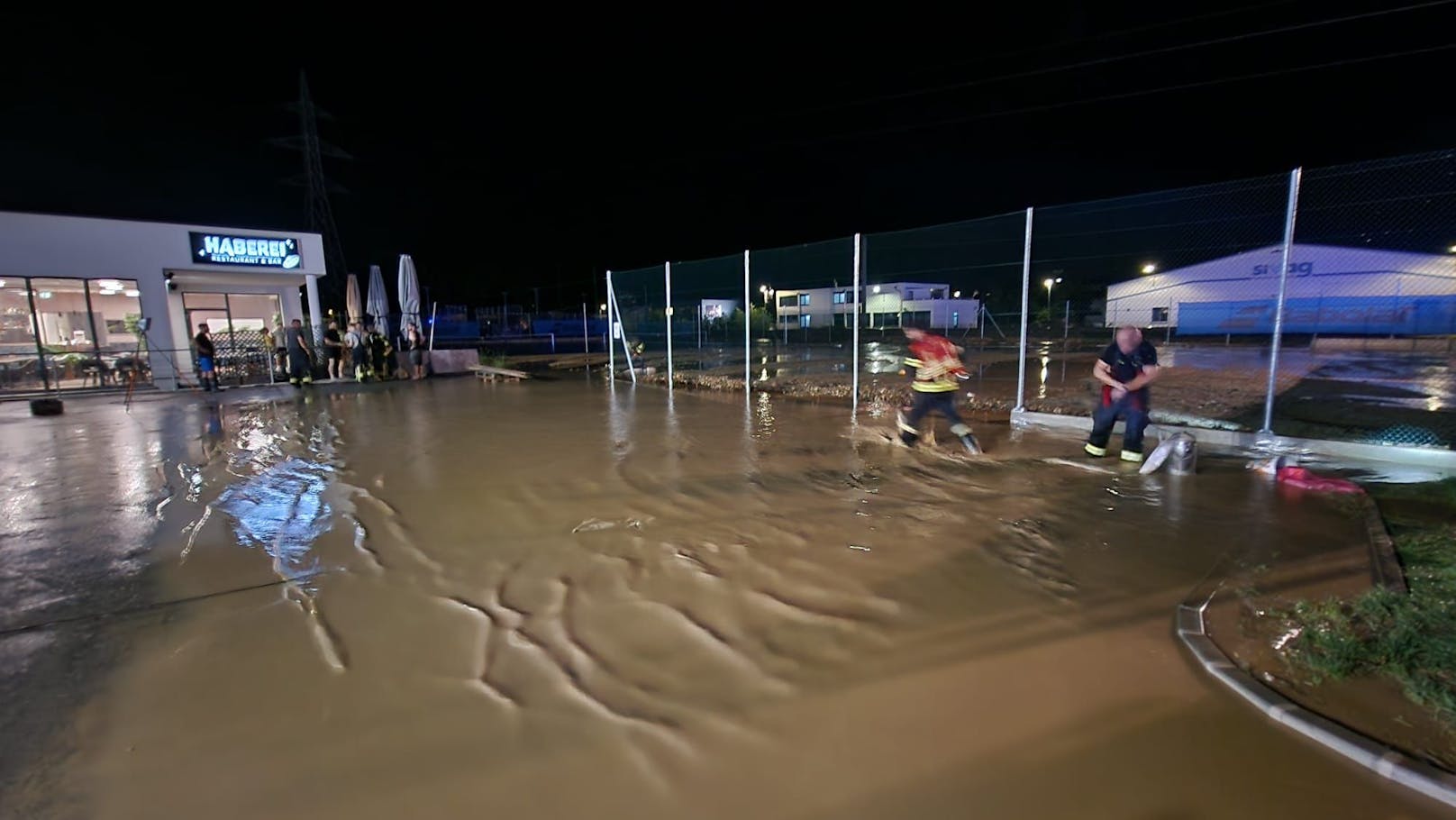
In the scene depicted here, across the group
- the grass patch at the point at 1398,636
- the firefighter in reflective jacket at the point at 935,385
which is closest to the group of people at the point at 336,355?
the firefighter in reflective jacket at the point at 935,385

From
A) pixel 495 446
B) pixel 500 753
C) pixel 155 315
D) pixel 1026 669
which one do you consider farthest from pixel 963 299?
pixel 155 315

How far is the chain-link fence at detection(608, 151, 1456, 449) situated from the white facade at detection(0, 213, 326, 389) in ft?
36.2

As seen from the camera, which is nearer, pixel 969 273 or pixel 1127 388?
pixel 1127 388

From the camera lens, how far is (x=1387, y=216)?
8.03m

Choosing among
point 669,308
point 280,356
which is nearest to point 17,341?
point 280,356

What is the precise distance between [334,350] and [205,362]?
2.89m

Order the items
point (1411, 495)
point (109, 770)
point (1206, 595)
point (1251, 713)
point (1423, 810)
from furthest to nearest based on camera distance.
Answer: point (1411, 495), point (1206, 595), point (1251, 713), point (109, 770), point (1423, 810)

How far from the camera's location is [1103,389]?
6988mm

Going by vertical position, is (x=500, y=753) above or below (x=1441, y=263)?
below

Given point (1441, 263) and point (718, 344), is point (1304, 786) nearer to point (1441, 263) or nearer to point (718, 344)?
point (1441, 263)

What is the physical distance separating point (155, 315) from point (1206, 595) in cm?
2328

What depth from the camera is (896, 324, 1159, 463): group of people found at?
656cm

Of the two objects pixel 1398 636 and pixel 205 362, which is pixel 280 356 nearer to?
pixel 205 362

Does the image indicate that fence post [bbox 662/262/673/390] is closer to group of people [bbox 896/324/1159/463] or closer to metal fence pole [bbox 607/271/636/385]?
metal fence pole [bbox 607/271/636/385]
